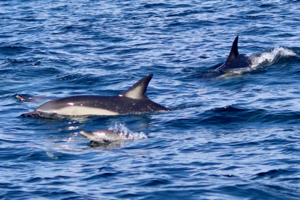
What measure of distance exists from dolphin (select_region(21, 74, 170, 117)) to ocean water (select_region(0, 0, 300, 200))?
32 cm

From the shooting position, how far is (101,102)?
17359mm

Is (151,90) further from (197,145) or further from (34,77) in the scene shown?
(197,145)

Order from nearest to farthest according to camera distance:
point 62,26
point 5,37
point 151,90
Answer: point 151,90 → point 5,37 → point 62,26

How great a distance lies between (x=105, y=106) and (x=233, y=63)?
739 cm

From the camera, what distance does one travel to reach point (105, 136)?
48.2ft

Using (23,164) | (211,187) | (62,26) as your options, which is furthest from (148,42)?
(211,187)

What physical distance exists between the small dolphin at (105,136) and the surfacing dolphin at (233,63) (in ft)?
26.7

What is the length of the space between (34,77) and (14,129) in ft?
22.5

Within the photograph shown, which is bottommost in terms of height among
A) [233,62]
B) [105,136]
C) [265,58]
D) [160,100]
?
[265,58]

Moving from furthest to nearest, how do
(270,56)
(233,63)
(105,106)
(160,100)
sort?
(270,56) < (233,63) < (160,100) < (105,106)

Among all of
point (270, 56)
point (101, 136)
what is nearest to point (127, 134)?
point (101, 136)

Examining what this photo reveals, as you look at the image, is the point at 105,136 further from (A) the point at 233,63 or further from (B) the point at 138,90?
(A) the point at 233,63

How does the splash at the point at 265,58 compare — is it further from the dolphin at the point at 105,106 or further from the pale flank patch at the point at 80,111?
the pale flank patch at the point at 80,111

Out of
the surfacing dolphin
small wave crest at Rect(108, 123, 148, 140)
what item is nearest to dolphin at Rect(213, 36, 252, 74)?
the surfacing dolphin
